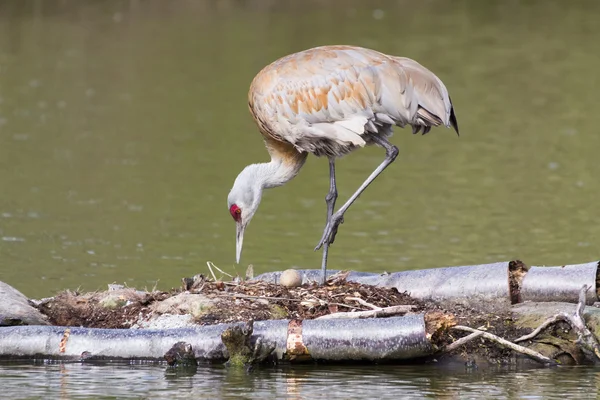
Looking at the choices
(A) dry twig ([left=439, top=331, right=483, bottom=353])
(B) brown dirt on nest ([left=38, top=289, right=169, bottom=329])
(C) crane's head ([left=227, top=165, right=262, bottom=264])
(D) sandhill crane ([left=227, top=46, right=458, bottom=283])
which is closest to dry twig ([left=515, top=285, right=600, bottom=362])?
(A) dry twig ([left=439, top=331, right=483, bottom=353])

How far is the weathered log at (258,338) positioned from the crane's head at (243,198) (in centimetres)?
165

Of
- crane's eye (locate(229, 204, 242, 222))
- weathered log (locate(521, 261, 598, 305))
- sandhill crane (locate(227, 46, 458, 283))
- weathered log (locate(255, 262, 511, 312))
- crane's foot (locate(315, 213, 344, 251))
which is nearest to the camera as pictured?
weathered log (locate(521, 261, 598, 305))

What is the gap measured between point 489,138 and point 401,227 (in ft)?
19.8

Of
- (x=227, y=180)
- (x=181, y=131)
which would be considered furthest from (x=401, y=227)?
(x=181, y=131)

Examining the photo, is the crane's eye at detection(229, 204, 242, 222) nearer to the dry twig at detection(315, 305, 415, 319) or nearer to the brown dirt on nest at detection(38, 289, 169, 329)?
the brown dirt on nest at detection(38, 289, 169, 329)

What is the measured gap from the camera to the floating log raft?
943cm

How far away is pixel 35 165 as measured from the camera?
2100 cm

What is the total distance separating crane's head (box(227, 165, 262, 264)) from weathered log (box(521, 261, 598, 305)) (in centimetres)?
237

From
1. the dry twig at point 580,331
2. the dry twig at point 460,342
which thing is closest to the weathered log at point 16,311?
the dry twig at point 460,342

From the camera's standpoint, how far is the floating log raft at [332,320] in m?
9.43

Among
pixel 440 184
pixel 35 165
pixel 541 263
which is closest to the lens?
pixel 541 263

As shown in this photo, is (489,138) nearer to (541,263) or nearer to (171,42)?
(541,263)

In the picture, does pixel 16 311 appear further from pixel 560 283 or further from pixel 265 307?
pixel 560 283

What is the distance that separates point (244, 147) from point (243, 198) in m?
11.5
